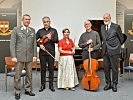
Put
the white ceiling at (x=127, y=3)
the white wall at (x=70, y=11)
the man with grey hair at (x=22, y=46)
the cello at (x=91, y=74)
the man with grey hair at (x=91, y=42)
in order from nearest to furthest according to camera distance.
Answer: the man with grey hair at (x=22, y=46), the cello at (x=91, y=74), the man with grey hair at (x=91, y=42), the white wall at (x=70, y=11), the white ceiling at (x=127, y=3)

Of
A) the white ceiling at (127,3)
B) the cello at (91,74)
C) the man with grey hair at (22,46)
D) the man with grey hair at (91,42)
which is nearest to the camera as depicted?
the man with grey hair at (22,46)

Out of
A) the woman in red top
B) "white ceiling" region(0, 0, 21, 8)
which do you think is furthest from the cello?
"white ceiling" region(0, 0, 21, 8)

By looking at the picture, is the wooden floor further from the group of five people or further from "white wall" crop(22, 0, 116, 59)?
"white wall" crop(22, 0, 116, 59)

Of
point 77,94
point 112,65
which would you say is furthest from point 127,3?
point 77,94

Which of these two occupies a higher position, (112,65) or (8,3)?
(8,3)

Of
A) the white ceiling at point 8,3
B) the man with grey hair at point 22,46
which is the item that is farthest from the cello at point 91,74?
the white ceiling at point 8,3

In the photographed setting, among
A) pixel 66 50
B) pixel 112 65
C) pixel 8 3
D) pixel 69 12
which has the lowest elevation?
pixel 112 65

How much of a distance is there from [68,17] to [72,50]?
9.47 feet

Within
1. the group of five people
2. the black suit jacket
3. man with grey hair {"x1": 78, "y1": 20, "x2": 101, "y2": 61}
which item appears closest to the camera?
the group of five people

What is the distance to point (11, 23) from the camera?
26.2 feet

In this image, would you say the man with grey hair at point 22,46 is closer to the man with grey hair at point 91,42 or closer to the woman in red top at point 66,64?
the woman in red top at point 66,64

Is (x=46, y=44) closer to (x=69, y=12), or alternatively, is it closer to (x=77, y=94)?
(x=77, y=94)

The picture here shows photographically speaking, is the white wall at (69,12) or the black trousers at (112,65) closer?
the black trousers at (112,65)

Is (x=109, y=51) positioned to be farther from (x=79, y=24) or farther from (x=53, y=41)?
(x=79, y=24)
